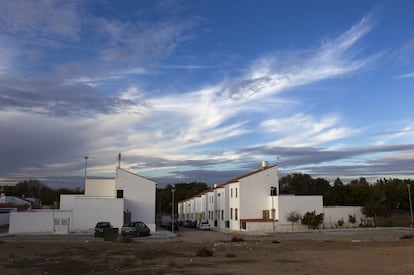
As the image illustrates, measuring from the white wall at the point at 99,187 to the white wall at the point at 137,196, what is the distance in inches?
243

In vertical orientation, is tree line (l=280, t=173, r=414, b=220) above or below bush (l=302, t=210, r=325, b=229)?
above

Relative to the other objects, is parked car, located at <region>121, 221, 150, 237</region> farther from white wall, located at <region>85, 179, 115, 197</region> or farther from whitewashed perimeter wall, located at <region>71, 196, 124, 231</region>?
white wall, located at <region>85, 179, 115, 197</region>

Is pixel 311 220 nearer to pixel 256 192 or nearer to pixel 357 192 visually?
pixel 256 192

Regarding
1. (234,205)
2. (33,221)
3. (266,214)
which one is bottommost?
(33,221)

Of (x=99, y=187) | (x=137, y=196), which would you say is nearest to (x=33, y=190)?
(x=99, y=187)

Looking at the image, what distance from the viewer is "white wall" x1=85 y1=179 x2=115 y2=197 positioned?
6334cm

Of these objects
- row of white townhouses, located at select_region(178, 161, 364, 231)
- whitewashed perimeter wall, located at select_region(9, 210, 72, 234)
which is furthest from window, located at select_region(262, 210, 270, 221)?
whitewashed perimeter wall, located at select_region(9, 210, 72, 234)

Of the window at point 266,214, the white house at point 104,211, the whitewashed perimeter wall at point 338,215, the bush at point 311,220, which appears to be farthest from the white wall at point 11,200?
the whitewashed perimeter wall at point 338,215

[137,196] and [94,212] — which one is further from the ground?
[137,196]

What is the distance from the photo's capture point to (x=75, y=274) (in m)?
17.2

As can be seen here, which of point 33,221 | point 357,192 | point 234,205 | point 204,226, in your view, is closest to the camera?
point 33,221

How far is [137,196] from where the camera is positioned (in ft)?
190

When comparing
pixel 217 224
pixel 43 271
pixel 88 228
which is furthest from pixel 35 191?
pixel 43 271

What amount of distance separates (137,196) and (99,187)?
8.19 metres
